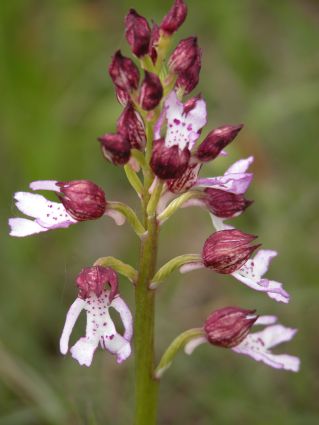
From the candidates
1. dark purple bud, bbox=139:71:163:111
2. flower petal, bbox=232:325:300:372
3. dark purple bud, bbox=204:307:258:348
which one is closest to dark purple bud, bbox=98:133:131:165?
dark purple bud, bbox=139:71:163:111

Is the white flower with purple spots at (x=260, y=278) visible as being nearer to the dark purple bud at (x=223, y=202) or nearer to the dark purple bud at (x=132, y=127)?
the dark purple bud at (x=223, y=202)

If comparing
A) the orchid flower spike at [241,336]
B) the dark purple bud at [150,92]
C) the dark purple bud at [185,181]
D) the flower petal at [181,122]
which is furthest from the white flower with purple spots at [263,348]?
the dark purple bud at [150,92]

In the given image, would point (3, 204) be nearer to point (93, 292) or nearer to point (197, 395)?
point (197, 395)

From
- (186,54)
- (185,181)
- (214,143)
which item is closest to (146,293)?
(185,181)

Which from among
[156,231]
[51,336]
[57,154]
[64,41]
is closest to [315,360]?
[51,336]

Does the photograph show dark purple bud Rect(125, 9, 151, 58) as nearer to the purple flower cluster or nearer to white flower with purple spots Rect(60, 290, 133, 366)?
the purple flower cluster

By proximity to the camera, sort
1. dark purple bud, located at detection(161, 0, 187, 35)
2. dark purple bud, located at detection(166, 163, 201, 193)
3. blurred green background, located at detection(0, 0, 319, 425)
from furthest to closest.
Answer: blurred green background, located at detection(0, 0, 319, 425) → dark purple bud, located at detection(161, 0, 187, 35) → dark purple bud, located at detection(166, 163, 201, 193)

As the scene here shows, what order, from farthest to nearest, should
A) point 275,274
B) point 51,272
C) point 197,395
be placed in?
1. point 51,272
2. point 275,274
3. point 197,395
